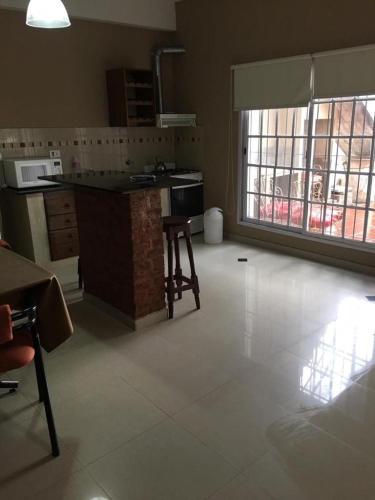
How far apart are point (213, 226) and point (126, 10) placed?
284 cm

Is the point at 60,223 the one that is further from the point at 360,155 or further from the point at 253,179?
the point at 360,155

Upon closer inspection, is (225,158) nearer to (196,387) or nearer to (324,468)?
(196,387)

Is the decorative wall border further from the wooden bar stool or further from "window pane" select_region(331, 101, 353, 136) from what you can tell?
the wooden bar stool

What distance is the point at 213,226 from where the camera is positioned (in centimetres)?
539

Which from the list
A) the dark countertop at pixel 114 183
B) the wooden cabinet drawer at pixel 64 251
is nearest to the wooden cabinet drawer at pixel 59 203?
the wooden cabinet drawer at pixel 64 251

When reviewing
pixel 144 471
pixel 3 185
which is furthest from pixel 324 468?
pixel 3 185

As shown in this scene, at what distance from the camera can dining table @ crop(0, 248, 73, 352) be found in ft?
6.23

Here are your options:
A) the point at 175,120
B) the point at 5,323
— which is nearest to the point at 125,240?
the point at 5,323

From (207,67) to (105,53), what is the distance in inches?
51.1

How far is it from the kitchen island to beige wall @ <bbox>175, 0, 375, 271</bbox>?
223 cm

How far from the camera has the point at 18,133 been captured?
457 cm

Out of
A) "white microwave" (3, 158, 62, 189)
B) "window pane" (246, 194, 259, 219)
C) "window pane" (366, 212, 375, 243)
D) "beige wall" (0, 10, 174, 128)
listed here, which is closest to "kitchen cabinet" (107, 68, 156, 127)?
"beige wall" (0, 10, 174, 128)

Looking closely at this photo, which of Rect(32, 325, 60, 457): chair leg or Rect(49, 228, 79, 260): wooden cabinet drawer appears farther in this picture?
Rect(49, 228, 79, 260): wooden cabinet drawer

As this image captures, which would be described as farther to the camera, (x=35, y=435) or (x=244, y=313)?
(x=244, y=313)
